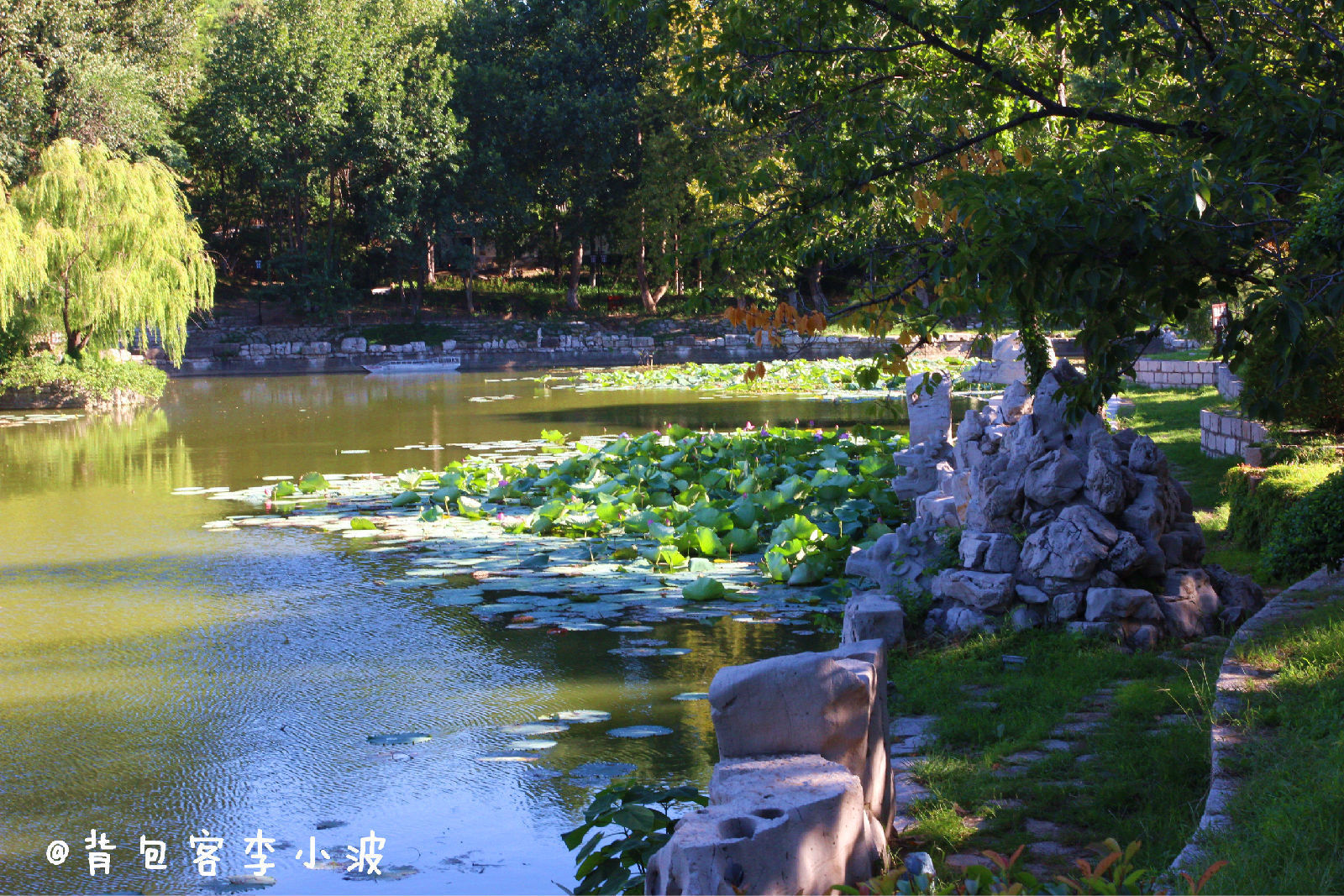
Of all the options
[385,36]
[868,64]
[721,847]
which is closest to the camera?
[721,847]

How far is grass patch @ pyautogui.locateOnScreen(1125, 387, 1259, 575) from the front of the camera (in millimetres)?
7367

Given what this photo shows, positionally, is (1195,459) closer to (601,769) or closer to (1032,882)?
(601,769)

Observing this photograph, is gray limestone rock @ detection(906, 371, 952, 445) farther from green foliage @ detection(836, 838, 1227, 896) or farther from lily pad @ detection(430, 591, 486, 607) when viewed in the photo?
green foliage @ detection(836, 838, 1227, 896)

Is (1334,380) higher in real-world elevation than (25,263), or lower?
lower

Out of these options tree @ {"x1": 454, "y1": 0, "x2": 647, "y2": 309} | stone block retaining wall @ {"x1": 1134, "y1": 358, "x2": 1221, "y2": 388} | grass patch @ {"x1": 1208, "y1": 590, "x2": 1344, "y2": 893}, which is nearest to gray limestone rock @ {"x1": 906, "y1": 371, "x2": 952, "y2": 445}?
grass patch @ {"x1": 1208, "y1": 590, "x2": 1344, "y2": 893}

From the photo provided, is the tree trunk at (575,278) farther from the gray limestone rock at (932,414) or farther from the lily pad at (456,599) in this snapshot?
the lily pad at (456,599)

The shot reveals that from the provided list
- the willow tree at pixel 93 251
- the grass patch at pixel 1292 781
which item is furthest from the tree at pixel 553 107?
the grass patch at pixel 1292 781

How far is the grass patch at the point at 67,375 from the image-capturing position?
2161 cm

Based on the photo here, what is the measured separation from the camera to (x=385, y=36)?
38969 millimetres

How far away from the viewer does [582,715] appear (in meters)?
5.20

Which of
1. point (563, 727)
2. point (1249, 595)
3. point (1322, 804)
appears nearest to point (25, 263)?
point (563, 727)

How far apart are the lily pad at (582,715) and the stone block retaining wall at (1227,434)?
21.6 feet

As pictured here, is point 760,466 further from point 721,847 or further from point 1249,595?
point 721,847

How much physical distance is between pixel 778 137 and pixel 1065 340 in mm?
23505
